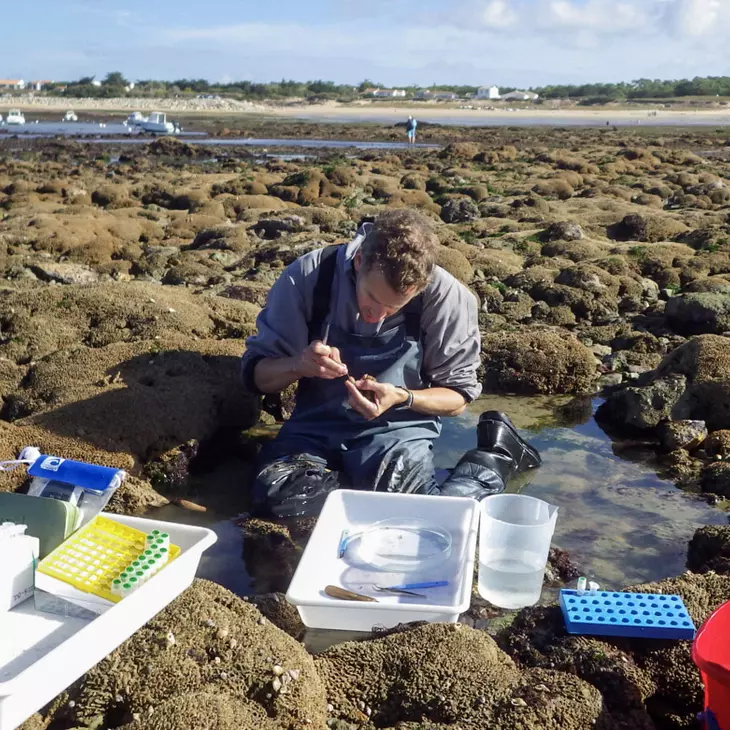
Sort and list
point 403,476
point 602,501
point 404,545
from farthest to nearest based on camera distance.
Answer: point 602,501, point 403,476, point 404,545

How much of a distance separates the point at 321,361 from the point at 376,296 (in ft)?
1.56

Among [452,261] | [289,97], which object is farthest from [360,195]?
[289,97]

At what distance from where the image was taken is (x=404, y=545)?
402cm

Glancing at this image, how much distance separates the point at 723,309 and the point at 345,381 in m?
5.05

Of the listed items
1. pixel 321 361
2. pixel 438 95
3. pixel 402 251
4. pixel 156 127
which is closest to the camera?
pixel 402 251

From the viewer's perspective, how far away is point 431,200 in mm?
19875

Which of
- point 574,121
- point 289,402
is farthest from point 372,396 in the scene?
point 574,121

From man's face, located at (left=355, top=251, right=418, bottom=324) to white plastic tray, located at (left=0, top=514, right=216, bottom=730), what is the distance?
1717 millimetres

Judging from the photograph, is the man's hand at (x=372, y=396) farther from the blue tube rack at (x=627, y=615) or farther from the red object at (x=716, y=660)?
the red object at (x=716, y=660)

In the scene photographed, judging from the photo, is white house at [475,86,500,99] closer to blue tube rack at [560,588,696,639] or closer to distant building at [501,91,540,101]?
distant building at [501,91,540,101]

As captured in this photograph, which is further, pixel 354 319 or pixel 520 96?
pixel 520 96

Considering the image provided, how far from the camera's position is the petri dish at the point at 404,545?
3900 mm

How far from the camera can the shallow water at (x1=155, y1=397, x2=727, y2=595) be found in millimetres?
4566

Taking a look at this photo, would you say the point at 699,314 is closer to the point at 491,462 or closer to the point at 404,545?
the point at 491,462
